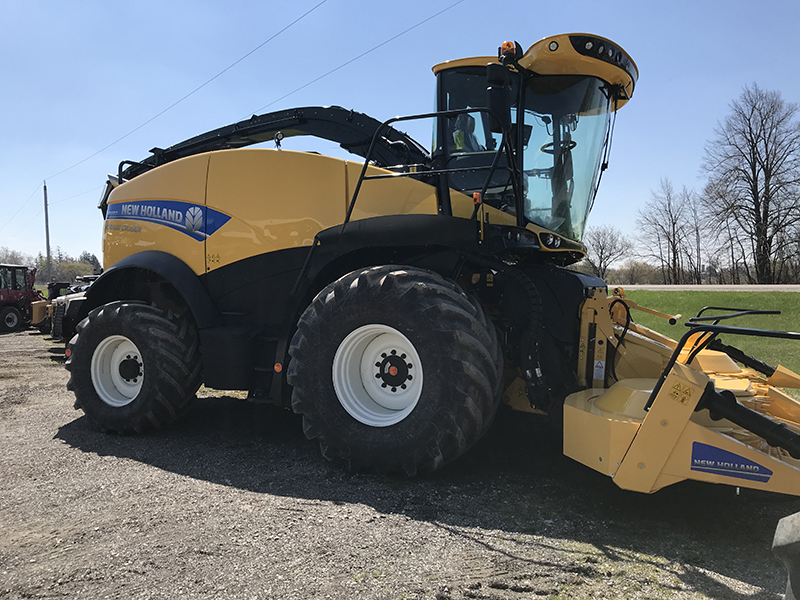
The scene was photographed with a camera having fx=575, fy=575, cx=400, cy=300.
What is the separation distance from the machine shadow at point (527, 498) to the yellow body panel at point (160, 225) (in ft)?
5.76

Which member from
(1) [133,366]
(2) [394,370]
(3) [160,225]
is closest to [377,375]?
(2) [394,370]

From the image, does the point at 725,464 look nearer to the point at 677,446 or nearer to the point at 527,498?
the point at 677,446

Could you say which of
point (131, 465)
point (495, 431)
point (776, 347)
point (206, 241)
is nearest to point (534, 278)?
point (495, 431)

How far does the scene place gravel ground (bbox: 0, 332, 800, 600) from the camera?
100 inches

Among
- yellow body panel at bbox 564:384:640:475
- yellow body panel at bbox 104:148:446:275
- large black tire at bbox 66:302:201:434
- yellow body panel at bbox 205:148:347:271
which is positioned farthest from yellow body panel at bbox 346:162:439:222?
large black tire at bbox 66:302:201:434

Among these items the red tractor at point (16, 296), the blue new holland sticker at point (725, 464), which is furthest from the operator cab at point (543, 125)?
the red tractor at point (16, 296)

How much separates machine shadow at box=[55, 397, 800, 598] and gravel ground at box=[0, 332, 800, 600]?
1cm

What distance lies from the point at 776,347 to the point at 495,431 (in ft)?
30.5

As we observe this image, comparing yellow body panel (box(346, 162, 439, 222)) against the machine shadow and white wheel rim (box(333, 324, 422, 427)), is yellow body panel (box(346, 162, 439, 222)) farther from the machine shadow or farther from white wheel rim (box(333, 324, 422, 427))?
the machine shadow

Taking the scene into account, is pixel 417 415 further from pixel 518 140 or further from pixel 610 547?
pixel 518 140

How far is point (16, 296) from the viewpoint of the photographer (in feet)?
64.4

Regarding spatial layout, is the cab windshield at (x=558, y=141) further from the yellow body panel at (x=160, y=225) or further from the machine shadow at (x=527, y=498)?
the yellow body panel at (x=160, y=225)

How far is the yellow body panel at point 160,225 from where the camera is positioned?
5.34 metres

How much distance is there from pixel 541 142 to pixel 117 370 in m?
4.42
